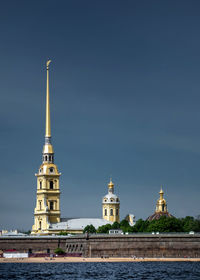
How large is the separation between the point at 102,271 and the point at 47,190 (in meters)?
81.2

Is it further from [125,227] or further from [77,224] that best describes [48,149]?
[125,227]

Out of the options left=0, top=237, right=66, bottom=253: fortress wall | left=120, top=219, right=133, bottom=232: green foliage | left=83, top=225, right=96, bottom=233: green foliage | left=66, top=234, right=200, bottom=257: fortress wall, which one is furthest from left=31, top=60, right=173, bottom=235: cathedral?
left=66, top=234, right=200, bottom=257: fortress wall

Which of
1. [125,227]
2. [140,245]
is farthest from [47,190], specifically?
[140,245]

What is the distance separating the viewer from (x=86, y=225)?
194125 millimetres

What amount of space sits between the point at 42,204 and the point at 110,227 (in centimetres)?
1877

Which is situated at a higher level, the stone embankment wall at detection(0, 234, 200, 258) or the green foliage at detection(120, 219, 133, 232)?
the green foliage at detection(120, 219, 133, 232)

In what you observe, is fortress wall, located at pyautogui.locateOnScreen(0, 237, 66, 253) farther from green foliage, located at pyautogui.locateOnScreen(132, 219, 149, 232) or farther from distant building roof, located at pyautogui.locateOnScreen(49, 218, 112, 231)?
distant building roof, located at pyautogui.locateOnScreen(49, 218, 112, 231)

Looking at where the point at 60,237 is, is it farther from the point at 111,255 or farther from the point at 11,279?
the point at 11,279

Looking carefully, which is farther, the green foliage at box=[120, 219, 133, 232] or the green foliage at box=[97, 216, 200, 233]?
the green foliage at box=[120, 219, 133, 232]

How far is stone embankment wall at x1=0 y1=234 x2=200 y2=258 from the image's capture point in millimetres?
138125

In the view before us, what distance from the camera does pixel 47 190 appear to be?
193125 mm

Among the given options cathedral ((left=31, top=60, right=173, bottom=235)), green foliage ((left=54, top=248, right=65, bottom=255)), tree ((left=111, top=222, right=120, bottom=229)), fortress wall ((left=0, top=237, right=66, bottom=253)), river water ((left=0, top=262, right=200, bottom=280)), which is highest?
cathedral ((left=31, top=60, right=173, bottom=235))

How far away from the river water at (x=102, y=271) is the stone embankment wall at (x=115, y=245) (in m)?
10.1

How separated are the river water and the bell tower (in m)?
55.0
